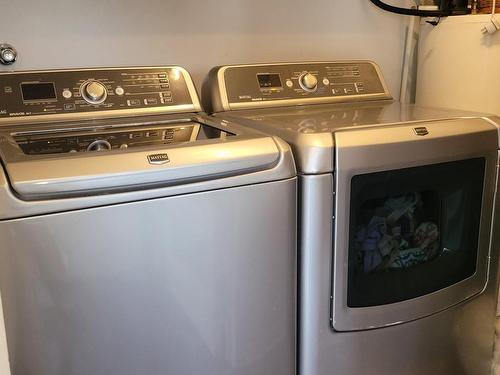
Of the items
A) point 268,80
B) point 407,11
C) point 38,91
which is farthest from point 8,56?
point 407,11

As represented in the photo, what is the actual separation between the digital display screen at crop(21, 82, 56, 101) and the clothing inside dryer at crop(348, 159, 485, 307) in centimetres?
80

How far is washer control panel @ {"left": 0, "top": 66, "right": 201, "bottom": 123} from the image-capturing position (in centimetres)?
136

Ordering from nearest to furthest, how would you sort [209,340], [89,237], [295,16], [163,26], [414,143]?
[89,237] → [209,340] → [414,143] → [163,26] → [295,16]

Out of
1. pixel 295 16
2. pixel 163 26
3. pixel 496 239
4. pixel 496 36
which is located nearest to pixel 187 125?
pixel 163 26

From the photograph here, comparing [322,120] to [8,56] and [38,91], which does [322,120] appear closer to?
[38,91]

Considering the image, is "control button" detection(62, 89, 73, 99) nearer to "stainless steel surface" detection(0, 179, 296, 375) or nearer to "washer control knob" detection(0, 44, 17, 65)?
"washer control knob" detection(0, 44, 17, 65)

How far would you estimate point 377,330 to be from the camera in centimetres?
126

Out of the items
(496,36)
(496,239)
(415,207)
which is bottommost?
(496,239)

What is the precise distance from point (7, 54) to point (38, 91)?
168 millimetres

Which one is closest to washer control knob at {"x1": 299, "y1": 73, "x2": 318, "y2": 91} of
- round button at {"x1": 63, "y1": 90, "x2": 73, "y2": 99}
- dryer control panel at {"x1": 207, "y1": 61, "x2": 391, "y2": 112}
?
dryer control panel at {"x1": 207, "y1": 61, "x2": 391, "y2": 112}

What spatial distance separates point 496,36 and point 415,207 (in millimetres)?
705

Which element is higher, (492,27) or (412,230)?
(492,27)

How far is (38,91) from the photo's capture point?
138cm

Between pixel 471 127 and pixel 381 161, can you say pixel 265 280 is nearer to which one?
pixel 381 161
